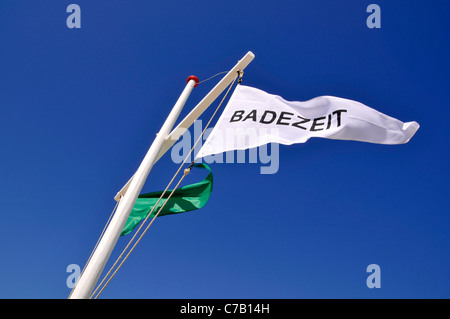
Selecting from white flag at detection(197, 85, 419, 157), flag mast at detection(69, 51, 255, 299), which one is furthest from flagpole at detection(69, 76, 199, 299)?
white flag at detection(197, 85, 419, 157)

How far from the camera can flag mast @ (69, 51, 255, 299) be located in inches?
150

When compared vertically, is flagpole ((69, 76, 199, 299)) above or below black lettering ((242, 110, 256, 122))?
below

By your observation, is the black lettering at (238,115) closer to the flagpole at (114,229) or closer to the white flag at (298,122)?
the white flag at (298,122)

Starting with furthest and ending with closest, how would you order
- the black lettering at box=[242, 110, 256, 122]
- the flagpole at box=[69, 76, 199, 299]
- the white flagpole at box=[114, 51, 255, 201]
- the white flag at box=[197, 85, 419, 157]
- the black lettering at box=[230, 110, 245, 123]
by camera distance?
1. the black lettering at box=[242, 110, 256, 122]
2. the black lettering at box=[230, 110, 245, 123]
3. the white flag at box=[197, 85, 419, 157]
4. the white flagpole at box=[114, 51, 255, 201]
5. the flagpole at box=[69, 76, 199, 299]

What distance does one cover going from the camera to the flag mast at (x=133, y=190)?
150 inches

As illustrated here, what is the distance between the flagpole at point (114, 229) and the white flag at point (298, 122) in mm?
1007

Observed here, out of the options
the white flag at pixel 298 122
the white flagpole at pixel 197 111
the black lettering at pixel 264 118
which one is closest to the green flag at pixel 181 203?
the white flagpole at pixel 197 111

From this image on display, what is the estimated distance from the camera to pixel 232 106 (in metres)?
6.28

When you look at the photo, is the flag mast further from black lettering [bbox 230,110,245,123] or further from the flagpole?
black lettering [bbox 230,110,245,123]

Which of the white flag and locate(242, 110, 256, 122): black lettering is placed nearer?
the white flag

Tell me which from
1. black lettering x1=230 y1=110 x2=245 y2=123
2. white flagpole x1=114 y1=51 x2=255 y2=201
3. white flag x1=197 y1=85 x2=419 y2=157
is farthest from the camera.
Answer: black lettering x1=230 y1=110 x2=245 y2=123

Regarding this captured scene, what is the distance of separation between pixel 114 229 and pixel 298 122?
3911 millimetres
